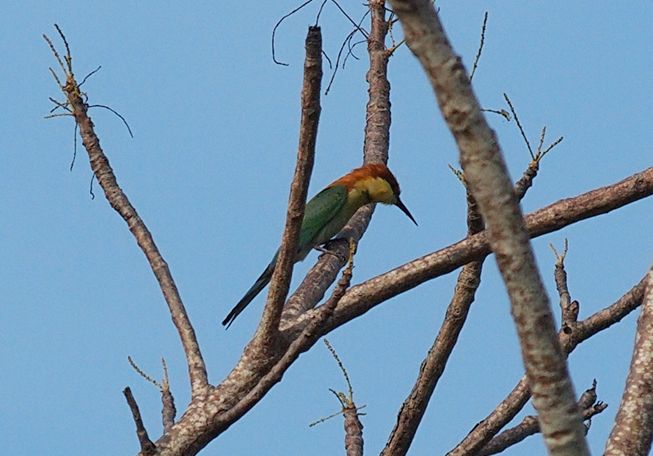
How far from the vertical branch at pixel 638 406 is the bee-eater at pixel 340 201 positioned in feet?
13.3

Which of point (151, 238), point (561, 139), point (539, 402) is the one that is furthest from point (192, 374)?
point (539, 402)

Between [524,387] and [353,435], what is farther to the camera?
[353,435]

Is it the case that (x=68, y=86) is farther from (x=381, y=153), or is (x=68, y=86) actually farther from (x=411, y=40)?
(x=411, y=40)

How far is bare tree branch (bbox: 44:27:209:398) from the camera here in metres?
4.45

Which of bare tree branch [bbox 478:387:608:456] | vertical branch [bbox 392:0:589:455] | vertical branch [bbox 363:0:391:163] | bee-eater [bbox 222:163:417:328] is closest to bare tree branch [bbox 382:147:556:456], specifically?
bare tree branch [bbox 478:387:608:456]

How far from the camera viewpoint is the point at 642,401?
3.14 m

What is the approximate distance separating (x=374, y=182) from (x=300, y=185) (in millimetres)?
4433

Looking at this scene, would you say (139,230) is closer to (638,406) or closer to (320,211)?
(638,406)

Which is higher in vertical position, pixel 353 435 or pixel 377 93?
pixel 377 93

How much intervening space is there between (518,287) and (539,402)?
231mm

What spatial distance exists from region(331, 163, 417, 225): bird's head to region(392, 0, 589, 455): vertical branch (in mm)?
5117

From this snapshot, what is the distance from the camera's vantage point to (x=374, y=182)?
25.8 ft

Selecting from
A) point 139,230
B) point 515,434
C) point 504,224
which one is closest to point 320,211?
point 139,230

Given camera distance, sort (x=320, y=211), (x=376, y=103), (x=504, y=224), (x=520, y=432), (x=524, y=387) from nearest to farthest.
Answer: (x=504, y=224) < (x=524, y=387) < (x=520, y=432) < (x=376, y=103) < (x=320, y=211)
